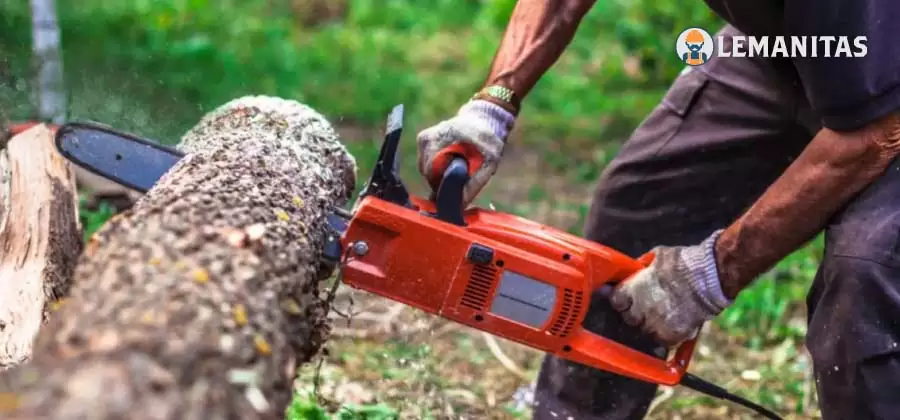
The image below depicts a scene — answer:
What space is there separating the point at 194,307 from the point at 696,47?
2.16m

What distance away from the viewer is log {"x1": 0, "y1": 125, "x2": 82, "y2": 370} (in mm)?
2250

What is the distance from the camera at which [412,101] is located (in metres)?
7.34

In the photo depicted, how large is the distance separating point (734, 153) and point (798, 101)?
281 mm

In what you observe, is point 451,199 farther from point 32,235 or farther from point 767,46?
point 32,235

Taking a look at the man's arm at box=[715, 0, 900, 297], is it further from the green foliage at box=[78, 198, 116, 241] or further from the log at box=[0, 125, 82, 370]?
the green foliage at box=[78, 198, 116, 241]

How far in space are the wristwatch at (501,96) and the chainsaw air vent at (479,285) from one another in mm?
610

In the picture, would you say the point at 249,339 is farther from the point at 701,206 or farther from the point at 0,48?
the point at 0,48

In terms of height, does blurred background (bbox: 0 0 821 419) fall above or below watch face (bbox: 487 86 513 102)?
below

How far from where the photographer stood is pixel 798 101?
8.27 feet

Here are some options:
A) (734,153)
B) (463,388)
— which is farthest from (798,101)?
(463,388)

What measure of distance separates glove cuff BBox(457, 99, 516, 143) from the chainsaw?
22cm

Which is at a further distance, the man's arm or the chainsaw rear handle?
the chainsaw rear handle

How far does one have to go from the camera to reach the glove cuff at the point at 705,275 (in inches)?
91.4

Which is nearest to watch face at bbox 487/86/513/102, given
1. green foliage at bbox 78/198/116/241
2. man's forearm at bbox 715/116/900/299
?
man's forearm at bbox 715/116/900/299
